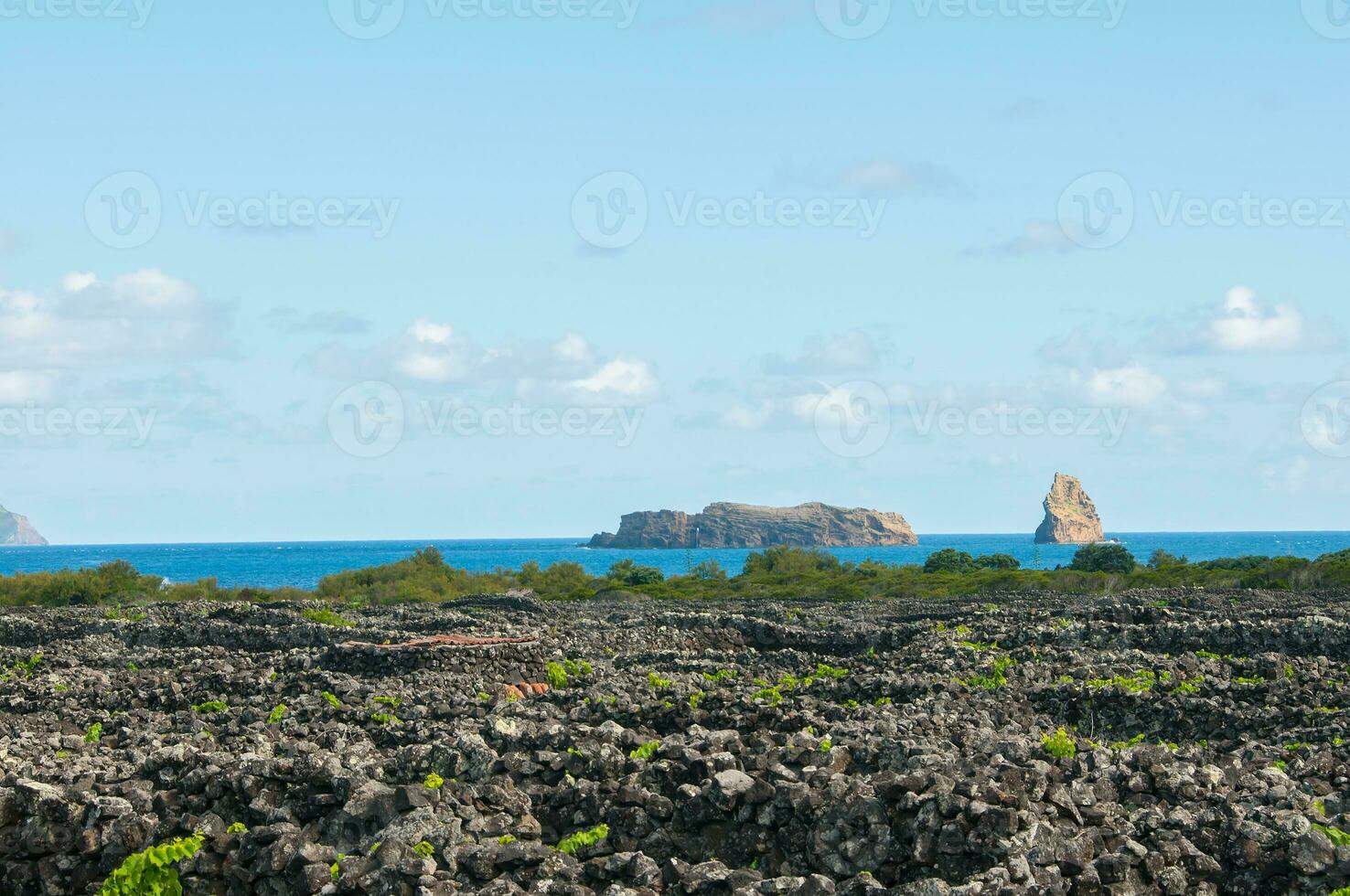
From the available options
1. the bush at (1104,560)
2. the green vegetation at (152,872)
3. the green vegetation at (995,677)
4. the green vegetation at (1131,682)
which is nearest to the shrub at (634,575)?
the bush at (1104,560)

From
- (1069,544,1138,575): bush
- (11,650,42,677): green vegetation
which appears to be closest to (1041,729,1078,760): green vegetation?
(11,650,42,677): green vegetation

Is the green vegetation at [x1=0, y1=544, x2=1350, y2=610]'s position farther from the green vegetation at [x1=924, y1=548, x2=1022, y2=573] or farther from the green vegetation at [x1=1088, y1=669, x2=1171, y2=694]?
the green vegetation at [x1=1088, y1=669, x2=1171, y2=694]

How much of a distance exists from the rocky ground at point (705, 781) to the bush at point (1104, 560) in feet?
195

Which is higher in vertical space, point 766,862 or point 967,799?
point 967,799

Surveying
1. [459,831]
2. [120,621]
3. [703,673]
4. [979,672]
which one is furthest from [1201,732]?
[120,621]

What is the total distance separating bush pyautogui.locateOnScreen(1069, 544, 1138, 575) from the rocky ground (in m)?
59.5

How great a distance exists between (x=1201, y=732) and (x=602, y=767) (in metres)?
11.2

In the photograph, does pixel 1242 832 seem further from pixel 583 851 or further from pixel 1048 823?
pixel 583 851

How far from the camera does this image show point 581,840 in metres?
11.7

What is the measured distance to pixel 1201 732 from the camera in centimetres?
1989

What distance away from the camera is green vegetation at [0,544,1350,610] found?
64.4m

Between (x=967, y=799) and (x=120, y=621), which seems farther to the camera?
(x=120, y=621)

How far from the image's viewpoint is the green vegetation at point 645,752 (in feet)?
44.8

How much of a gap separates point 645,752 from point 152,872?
5.05 meters
